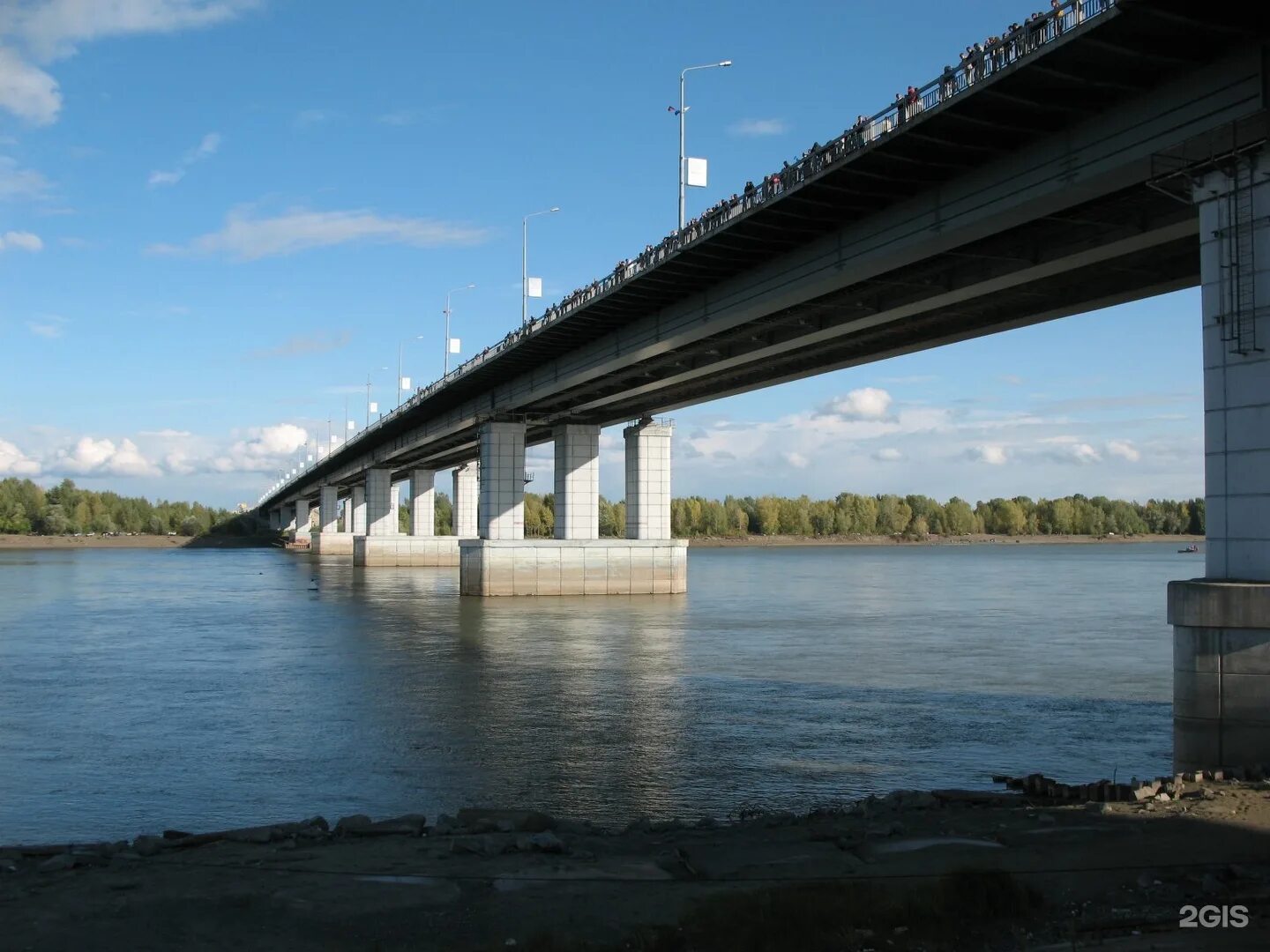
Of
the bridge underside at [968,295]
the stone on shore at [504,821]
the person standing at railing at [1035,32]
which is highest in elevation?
the person standing at railing at [1035,32]

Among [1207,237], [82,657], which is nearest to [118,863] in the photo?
[1207,237]

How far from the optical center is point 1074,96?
23.7 meters

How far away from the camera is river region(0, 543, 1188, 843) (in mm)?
19641

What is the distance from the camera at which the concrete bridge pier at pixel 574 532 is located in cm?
7306

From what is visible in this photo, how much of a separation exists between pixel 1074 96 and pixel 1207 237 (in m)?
5.75

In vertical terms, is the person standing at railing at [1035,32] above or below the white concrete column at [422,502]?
above

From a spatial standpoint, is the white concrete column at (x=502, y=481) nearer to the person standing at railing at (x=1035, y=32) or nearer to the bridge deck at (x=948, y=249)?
the bridge deck at (x=948, y=249)

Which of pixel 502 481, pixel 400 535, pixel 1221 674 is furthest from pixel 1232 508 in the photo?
pixel 400 535

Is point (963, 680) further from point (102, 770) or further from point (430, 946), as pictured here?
point (430, 946)

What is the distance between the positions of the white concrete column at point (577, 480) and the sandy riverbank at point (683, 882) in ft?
197

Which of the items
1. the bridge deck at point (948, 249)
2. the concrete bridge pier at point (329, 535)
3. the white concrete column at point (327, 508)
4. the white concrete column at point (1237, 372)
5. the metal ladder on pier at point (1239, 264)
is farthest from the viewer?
the white concrete column at point (327, 508)

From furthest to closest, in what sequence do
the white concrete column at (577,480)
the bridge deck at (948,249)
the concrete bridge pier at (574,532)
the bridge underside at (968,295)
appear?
the white concrete column at (577,480) → the concrete bridge pier at (574,532) → the bridge underside at (968,295) → the bridge deck at (948,249)

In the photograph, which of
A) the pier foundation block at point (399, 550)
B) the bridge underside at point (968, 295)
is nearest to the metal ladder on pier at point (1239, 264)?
the bridge underside at point (968, 295)

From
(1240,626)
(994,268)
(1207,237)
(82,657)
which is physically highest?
(994,268)
